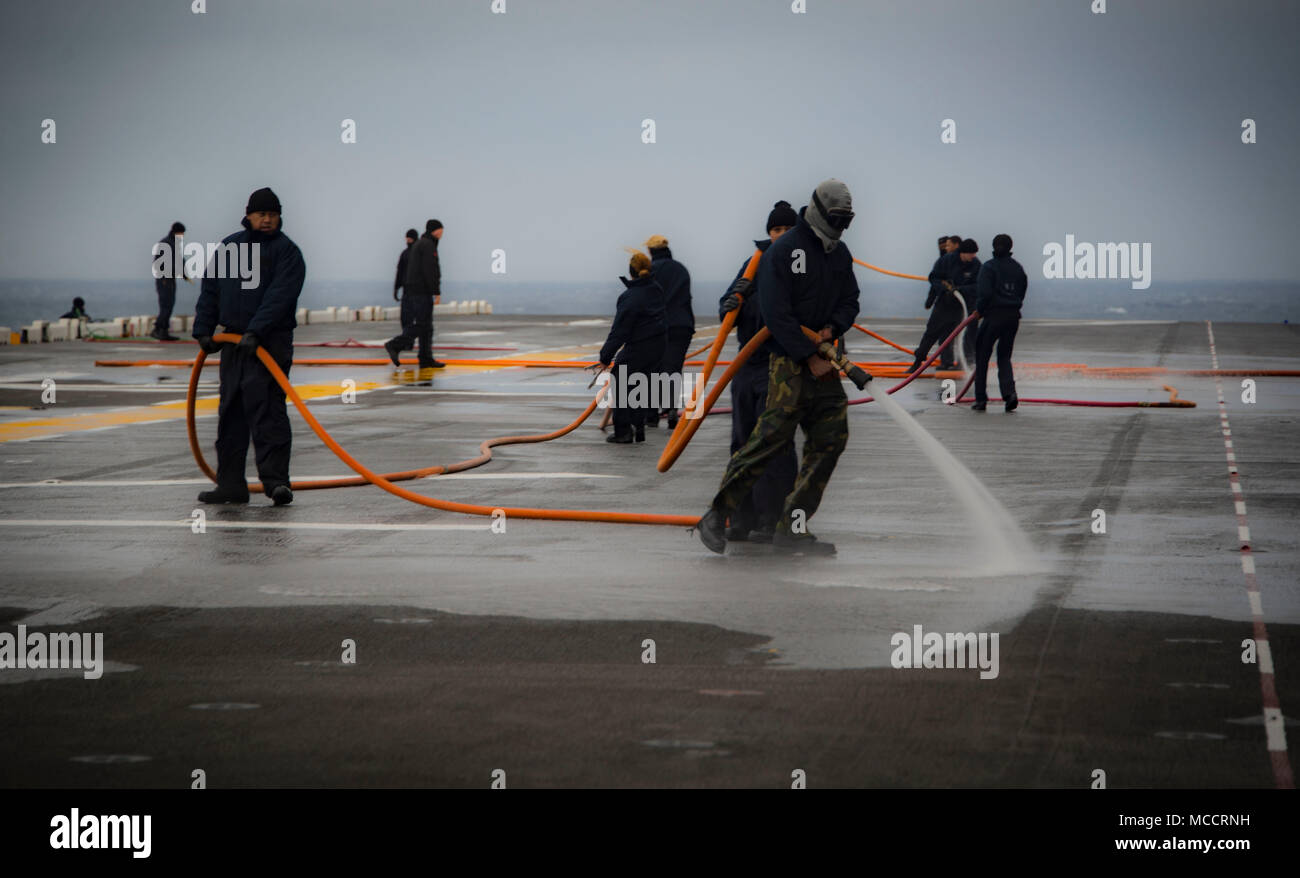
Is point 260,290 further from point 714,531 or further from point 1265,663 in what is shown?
point 1265,663

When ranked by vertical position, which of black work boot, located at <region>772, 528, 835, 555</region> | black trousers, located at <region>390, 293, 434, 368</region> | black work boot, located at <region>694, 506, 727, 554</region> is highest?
black trousers, located at <region>390, 293, 434, 368</region>

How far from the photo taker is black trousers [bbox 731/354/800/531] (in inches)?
390

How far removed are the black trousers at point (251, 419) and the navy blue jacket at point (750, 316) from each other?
3.29m

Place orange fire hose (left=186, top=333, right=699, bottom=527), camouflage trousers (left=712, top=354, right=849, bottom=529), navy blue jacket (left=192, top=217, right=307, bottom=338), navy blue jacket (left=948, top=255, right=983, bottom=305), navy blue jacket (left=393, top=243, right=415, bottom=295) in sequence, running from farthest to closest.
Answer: navy blue jacket (left=393, top=243, right=415, bottom=295)
navy blue jacket (left=948, top=255, right=983, bottom=305)
navy blue jacket (left=192, top=217, right=307, bottom=338)
orange fire hose (left=186, top=333, right=699, bottom=527)
camouflage trousers (left=712, top=354, right=849, bottom=529)

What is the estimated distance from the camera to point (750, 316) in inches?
418

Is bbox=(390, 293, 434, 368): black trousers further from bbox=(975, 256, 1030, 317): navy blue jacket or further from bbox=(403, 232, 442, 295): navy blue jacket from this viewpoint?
bbox=(975, 256, 1030, 317): navy blue jacket

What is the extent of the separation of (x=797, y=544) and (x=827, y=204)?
81.2 inches

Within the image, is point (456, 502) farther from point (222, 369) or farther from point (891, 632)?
point (891, 632)

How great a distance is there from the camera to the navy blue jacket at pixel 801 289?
928cm

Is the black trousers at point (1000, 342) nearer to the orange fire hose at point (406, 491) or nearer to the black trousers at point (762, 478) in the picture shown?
the orange fire hose at point (406, 491)

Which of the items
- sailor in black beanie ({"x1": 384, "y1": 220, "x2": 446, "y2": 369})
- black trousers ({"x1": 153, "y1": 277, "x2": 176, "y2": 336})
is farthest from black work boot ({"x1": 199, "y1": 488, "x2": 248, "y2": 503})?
black trousers ({"x1": 153, "y1": 277, "x2": 176, "y2": 336})

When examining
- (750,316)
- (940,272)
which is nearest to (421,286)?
(940,272)

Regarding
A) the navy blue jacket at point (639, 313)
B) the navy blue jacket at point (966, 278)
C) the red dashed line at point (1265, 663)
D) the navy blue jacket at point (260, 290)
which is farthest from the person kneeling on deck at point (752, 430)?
the navy blue jacket at point (966, 278)
